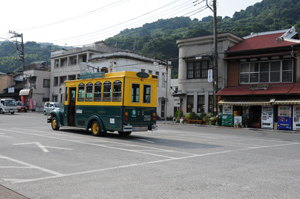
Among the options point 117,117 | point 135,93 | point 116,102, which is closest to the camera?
point 117,117

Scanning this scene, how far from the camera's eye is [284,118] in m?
25.1

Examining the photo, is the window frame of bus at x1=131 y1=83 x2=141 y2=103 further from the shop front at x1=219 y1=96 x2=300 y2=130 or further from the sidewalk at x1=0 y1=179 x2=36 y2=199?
the shop front at x1=219 y1=96 x2=300 y2=130

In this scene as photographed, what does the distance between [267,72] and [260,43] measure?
368 centimetres

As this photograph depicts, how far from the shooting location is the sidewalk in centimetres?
483

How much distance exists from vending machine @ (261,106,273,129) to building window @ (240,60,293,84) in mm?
2899

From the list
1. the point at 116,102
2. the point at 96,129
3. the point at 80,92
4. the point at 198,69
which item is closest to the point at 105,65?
the point at 198,69

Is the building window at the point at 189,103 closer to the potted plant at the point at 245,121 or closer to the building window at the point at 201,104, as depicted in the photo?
the building window at the point at 201,104

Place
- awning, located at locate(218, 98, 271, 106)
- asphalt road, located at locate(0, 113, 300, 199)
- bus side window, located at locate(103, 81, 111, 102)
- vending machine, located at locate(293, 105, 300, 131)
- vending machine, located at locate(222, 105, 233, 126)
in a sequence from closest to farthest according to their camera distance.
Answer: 1. asphalt road, located at locate(0, 113, 300, 199)
2. bus side window, located at locate(103, 81, 111, 102)
3. vending machine, located at locate(293, 105, 300, 131)
4. awning, located at locate(218, 98, 271, 106)
5. vending machine, located at locate(222, 105, 233, 126)

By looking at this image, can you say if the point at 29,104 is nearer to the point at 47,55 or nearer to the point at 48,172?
the point at 47,55

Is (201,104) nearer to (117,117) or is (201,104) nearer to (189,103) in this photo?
(189,103)

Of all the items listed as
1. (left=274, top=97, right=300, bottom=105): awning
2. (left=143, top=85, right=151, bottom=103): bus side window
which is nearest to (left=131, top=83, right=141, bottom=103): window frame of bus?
(left=143, top=85, right=151, bottom=103): bus side window

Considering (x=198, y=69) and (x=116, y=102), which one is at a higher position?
(x=198, y=69)

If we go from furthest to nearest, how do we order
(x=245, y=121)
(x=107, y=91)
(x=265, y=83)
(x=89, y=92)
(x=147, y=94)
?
1. (x=265, y=83)
2. (x=245, y=121)
3. (x=89, y=92)
4. (x=147, y=94)
5. (x=107, y=91)

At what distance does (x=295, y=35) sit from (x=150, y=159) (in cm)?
2824
